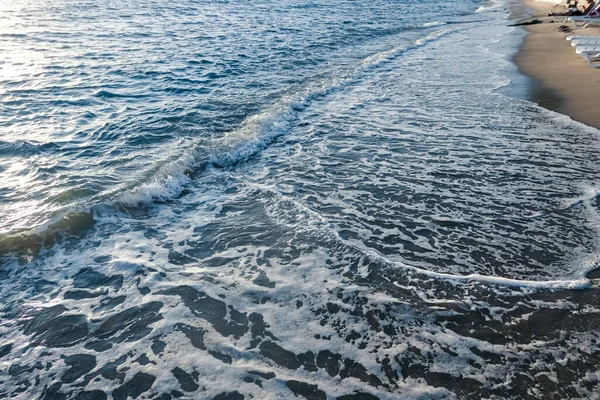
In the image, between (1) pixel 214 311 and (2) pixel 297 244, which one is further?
(2) pixel 297 244

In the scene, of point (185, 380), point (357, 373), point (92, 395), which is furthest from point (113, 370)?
point (357, 373)

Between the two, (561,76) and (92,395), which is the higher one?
(561,76)

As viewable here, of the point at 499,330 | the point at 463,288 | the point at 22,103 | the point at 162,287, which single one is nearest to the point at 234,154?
the point at 162,287

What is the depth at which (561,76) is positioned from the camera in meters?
12.9

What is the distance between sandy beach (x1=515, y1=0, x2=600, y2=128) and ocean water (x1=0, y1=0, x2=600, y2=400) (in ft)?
2.80

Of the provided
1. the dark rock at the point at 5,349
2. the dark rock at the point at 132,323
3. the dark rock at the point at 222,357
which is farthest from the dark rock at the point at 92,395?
the dark rock at the point at 5,349

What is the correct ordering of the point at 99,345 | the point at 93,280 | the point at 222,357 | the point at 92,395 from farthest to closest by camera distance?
the point at 93,280
the point at 99,345
the point at 222,357
the point at 92,395

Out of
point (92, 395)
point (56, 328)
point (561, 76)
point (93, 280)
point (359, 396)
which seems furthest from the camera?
point (561, 76)

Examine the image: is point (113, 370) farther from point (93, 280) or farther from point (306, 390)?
point (306, 390)

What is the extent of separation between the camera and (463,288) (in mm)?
4484

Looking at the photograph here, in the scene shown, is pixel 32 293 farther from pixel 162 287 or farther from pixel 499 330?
pixel 499 330

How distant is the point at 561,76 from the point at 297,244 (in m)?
12.4

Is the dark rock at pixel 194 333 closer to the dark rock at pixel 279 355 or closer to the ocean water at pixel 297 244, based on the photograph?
the ocean water at pixel 297 244

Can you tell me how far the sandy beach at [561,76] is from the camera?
32.7 feet
